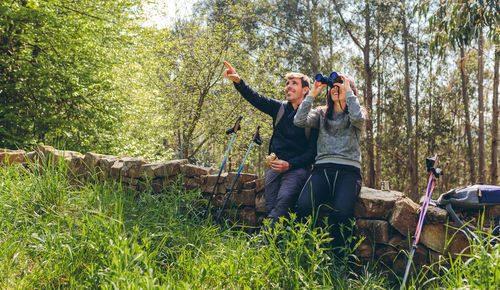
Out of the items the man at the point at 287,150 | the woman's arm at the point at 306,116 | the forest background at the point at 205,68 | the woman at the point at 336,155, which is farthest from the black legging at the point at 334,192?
the forest background at the point at 205,68

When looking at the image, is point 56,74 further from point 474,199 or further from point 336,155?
point 474,199

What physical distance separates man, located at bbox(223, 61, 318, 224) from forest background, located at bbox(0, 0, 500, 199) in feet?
Answer: 11.5

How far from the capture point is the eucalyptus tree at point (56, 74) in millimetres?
7848

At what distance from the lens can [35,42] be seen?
338 inches

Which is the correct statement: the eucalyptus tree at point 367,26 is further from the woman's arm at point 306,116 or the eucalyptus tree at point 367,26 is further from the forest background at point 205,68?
the woman's arm at point 306,116

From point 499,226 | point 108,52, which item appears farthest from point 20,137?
point 499,226

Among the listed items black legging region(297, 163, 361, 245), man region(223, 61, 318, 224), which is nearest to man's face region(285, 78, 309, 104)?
man region(223, 61, 318, 224)

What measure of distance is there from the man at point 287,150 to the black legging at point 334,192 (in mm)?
177

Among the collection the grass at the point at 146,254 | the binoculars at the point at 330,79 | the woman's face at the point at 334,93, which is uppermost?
the binoculars at the point at 330,79

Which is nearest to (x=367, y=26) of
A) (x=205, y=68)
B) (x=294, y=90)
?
(x=205, y=68)

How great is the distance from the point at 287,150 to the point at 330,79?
0.75m

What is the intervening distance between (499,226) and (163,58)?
38.2 ft

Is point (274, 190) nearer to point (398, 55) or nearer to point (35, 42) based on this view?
point (35, 42)

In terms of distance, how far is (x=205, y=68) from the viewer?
1176 cm
